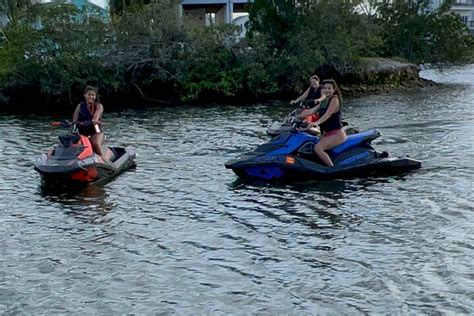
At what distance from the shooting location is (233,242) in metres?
8.79

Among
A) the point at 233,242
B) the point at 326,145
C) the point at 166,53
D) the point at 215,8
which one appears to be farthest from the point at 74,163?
the point at 215,8

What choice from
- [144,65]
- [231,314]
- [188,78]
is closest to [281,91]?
[188,78]

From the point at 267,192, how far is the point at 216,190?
0.90 m

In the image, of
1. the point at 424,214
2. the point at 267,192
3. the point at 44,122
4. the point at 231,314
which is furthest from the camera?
the point at 44,122

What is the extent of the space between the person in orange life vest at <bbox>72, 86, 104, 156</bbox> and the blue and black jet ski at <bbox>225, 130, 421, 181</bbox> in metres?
2.54

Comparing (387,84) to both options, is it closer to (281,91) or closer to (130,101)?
(281,91)

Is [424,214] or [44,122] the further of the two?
[44,122]

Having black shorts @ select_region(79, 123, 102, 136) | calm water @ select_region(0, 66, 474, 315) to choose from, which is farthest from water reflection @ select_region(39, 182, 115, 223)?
black shorts @ select_region(79, 123, 102, 136)

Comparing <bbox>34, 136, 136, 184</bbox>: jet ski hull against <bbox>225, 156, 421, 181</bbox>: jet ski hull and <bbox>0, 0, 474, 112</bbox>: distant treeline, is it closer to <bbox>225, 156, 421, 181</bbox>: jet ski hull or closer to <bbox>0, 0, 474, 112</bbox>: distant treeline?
<bbox>225, 156, 421, 181</bbox>: jet ski hull

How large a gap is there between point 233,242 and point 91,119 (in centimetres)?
509

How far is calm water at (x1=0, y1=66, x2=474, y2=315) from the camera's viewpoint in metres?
6.97

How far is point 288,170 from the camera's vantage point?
11.9 meters

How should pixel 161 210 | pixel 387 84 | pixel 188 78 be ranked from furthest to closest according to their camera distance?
1. pixel 387 84
2. pixel 188 78
3. pixel 161 210

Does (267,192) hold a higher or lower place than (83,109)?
lower
